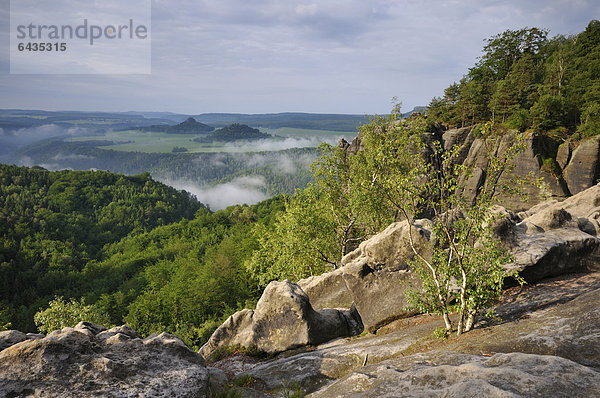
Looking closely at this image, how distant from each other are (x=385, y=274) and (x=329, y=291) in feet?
22.3

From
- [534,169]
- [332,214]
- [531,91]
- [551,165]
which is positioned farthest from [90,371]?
[531,91]

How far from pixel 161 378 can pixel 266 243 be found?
2953 cm

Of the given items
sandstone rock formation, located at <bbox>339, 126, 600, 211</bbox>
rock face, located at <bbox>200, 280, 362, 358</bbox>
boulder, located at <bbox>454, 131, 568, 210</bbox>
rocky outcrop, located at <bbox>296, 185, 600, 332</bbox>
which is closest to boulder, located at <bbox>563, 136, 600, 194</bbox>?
sandstone rock formation, located at <bbox>339, 126, 600, 211</bbox>

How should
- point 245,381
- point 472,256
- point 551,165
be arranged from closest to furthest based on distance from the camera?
point 472,256 → point 245,381 → point 551,165

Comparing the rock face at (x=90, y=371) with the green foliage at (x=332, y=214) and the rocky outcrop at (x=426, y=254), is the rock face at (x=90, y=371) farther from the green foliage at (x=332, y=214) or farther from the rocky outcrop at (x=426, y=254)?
the green foliage at (x=332, y=214)

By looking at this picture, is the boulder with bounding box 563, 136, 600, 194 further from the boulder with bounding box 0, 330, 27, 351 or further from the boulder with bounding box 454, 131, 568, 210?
the boulder with bounding box 0, 330, 27, 351

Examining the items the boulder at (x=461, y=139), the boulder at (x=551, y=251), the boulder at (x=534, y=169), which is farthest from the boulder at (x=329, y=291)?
the boulder at (x=461, y=139)

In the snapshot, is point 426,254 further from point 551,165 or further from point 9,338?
point 551,165

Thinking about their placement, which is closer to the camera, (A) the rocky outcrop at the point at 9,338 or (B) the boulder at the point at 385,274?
(A) the rocky outcrop at the point at 9,338

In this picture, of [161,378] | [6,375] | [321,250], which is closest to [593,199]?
[321,250]

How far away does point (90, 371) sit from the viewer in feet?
35.3

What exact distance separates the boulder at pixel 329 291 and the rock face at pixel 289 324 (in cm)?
260

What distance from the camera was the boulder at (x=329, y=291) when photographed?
26.7m

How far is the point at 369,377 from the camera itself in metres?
10.7
